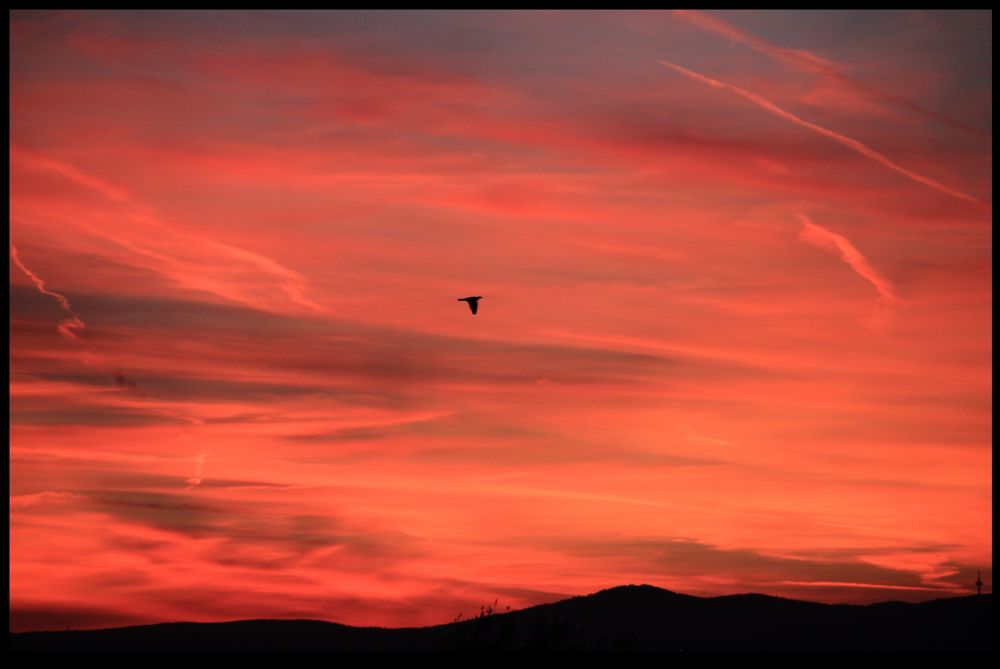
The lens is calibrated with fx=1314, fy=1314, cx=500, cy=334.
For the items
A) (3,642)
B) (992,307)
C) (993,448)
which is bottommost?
(3,642)

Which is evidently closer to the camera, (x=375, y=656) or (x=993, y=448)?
(x=993, y=448)

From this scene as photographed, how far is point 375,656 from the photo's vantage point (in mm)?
66188

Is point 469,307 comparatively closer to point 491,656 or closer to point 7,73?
point 491,656

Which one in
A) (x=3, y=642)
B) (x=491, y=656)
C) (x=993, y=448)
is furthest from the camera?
(x=491, y=656)

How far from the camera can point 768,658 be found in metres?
66.5

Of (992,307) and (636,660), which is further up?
(992,307)

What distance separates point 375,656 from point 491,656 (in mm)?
5843

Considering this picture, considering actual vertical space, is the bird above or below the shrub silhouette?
above

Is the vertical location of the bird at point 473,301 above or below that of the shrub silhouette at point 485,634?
above
